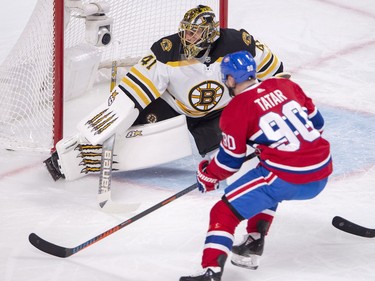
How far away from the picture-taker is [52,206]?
3826 millimetres

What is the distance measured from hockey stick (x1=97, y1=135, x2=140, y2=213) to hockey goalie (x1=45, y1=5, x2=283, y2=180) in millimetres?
44

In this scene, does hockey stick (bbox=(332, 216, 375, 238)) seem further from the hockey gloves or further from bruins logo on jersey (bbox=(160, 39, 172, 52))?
bruins logo on jersey (bbox=(160, 39, 172, 52))

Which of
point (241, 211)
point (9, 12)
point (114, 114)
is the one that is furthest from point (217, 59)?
point (9, 12)

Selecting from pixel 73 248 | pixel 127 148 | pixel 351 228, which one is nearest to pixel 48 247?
pixel 73 248

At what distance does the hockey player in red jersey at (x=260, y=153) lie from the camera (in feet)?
9.98

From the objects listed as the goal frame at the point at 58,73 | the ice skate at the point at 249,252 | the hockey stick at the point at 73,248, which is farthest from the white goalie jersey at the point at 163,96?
the ice skate at the point at 249,252

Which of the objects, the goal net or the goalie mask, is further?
the goal net

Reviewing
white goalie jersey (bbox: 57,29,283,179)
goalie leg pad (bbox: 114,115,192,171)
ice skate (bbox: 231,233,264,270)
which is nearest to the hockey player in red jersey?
ice skate (bbox: 231,233,264,270)

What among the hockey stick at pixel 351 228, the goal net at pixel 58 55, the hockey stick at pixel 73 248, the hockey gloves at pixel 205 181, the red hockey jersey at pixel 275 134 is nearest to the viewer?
the red hockey jersey at pixel 275 134

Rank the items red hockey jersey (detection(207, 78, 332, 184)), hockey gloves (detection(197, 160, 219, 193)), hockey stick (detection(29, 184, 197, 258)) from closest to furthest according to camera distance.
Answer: red hockey jersey (detection(207, 78, 332, 184))
hockey gloves (detection(197, 160, 219, 193))
hockey stick (detection(29, 184, 197, 258))

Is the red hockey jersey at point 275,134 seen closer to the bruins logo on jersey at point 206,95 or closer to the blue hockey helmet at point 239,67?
the blue hockey helmet at point 239,67

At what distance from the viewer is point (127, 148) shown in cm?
402

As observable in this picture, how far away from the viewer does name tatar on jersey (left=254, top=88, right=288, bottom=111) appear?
3041 millimetres

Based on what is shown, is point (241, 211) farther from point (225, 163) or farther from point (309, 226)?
point (309, 226)
